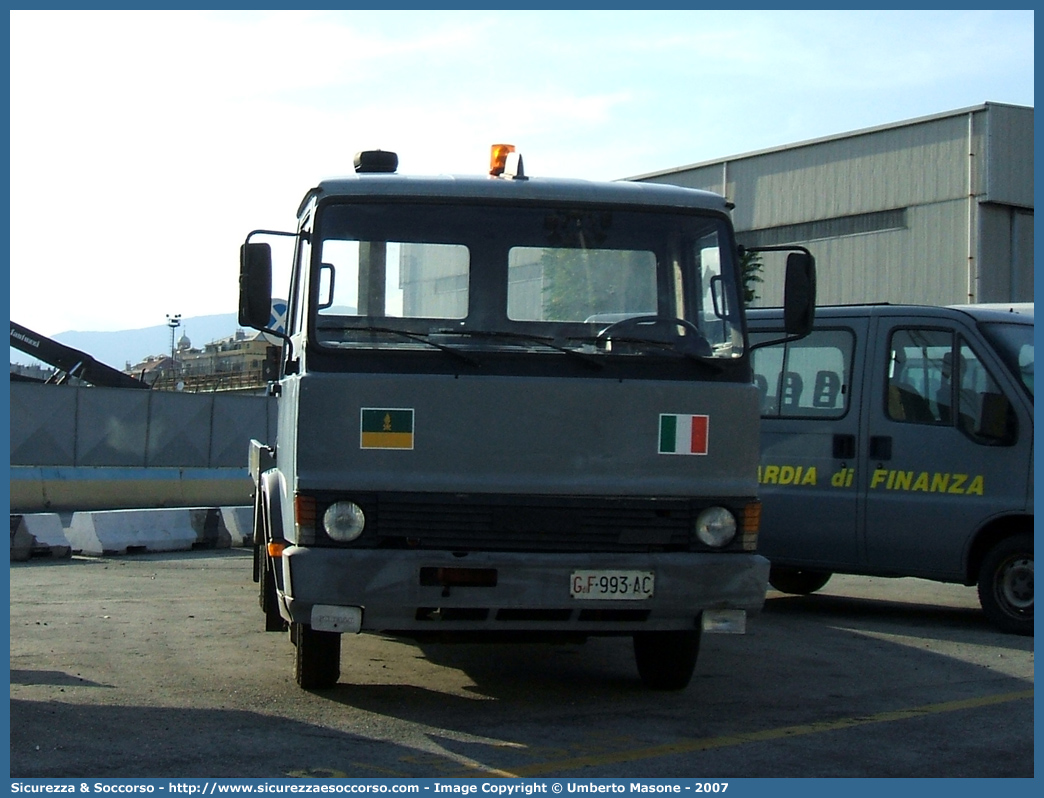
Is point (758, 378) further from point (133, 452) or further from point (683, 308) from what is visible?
point (133, 452)

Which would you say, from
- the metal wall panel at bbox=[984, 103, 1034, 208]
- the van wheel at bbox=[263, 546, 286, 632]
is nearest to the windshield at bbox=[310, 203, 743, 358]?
the van wheel at bbox=[263, 546, 286, 632]

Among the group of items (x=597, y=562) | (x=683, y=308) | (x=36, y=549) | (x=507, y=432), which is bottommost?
(x=36, y=549)

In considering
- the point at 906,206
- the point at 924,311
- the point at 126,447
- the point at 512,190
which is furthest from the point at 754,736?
the point at 906,206

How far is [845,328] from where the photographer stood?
36.3ft

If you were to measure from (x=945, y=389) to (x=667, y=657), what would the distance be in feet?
12.9

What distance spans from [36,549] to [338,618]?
9.25m

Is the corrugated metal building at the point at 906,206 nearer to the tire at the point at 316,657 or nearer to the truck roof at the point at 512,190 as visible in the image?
the truck roof at the point at 512,190

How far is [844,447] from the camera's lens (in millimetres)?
10969

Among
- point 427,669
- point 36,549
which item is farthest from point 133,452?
point 427,669

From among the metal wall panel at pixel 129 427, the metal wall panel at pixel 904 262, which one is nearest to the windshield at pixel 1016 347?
the metal wall panel at pixel 129 427

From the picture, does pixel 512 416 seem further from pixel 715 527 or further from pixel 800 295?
pixel 800 295

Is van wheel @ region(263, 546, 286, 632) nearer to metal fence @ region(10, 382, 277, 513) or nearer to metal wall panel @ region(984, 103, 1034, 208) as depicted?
metal fence @ region(10, 382, 277, 513)

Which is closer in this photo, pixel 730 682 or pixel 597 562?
pixel 597 562
